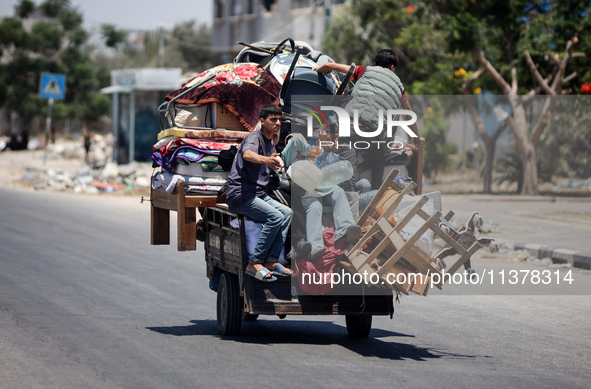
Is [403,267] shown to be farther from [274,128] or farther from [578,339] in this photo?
[578,339]

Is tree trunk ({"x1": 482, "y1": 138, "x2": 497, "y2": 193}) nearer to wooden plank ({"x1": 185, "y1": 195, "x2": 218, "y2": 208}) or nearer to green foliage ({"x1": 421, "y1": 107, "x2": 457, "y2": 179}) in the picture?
green foliage ({"x1": 421, "y1": 107, "x2": 457, "y2": 179})

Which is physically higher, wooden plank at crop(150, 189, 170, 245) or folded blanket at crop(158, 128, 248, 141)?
folded blanket at crop(158, 128, 248, 141)

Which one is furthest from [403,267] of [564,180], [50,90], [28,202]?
[50,90]

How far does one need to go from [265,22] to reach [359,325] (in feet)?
120

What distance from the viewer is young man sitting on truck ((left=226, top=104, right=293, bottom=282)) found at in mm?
6961

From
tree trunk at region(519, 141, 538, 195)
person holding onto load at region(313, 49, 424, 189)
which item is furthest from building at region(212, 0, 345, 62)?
person holding onto load at region(313, 49, 424, 189)

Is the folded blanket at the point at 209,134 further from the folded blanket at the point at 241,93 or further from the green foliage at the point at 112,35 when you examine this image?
the green foliage at the point at 112,35

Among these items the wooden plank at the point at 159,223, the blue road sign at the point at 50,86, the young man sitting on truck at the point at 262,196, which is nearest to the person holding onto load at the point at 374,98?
the young man sitting on truck at the point at 262,196

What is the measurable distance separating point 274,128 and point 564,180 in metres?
12.7

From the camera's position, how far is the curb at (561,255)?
509 inches

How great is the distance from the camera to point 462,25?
70.7ft

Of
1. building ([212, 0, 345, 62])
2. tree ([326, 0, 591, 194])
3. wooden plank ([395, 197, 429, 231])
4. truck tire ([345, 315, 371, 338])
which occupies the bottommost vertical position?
truck tire ([345, 315, 371, 338])

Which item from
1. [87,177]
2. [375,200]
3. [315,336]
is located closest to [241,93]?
[375,200]

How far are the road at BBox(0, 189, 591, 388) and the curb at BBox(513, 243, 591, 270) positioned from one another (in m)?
0.26
